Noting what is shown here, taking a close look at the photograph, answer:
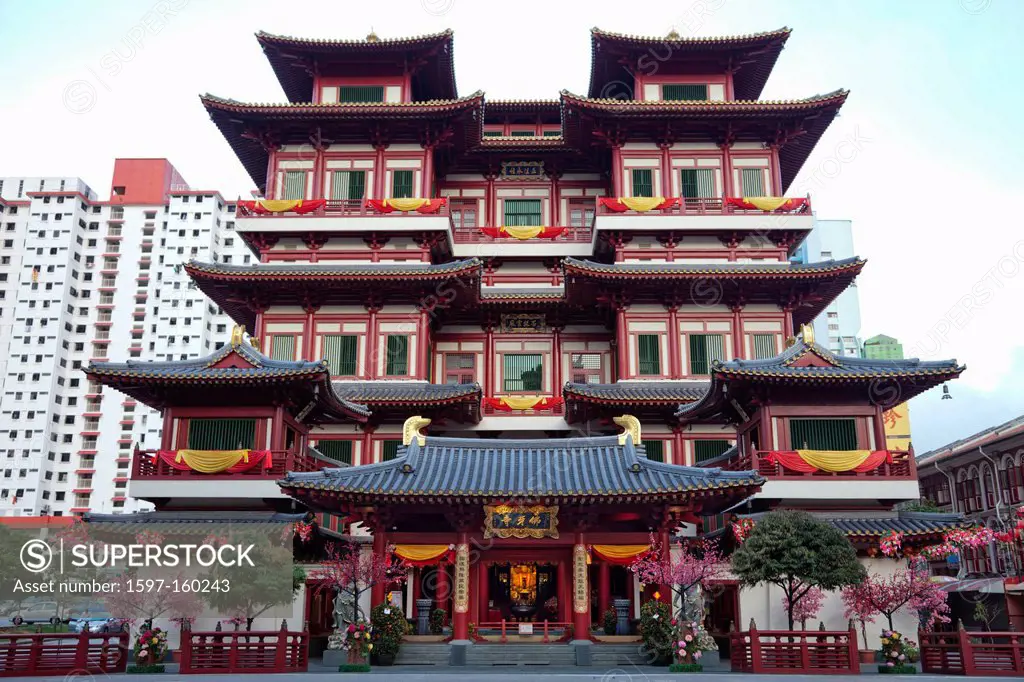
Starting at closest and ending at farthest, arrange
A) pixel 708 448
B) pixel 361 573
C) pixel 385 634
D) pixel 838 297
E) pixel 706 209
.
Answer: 1. pixel 361 573
2. pixel 385 634
3. pixel 708 448
4. pixel 706 209
5. pixel 838 297

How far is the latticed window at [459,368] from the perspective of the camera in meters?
41.1

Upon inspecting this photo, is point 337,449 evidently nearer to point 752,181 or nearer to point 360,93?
point 360,93

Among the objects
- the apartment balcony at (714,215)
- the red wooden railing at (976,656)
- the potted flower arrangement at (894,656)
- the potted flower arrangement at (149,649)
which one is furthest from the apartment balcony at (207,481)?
the red wooden railing at (976,656)

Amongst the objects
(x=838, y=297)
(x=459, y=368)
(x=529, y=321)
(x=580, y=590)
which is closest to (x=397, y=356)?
(x=459, y=368)

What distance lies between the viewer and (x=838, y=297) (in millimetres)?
102875

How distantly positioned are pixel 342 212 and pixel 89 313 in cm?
7734

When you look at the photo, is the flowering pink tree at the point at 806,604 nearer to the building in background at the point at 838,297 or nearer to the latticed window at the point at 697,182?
the latticed window at the point at 697,182

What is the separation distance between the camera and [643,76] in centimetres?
4300

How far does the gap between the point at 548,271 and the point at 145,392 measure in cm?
2029

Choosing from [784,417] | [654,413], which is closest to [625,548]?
[784,417]

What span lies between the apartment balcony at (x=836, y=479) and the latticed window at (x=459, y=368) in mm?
15639

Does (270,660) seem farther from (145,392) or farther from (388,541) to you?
(145,392)

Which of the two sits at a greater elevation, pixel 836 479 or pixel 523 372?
pixel 523 372

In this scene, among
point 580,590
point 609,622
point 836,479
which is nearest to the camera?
point 580,590
